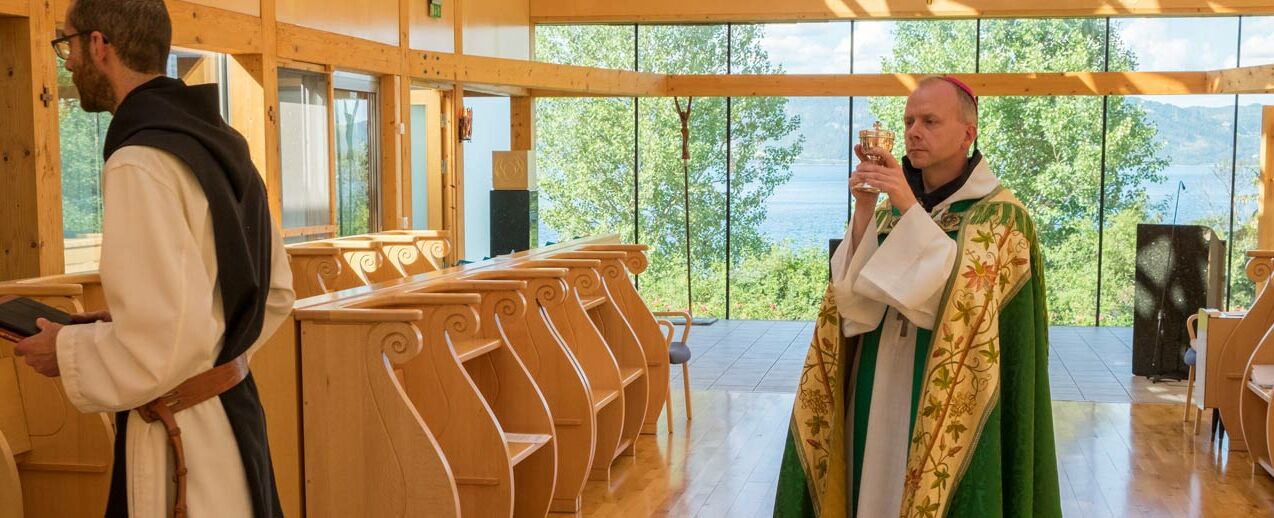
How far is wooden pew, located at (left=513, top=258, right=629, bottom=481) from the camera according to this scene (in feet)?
17.6

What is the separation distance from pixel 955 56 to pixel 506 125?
829 cm

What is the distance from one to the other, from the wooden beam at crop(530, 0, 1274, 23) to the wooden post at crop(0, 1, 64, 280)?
6.76 meters

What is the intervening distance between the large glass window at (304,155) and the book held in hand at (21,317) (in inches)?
216

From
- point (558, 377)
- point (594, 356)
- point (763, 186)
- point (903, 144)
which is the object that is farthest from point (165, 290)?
point (763, 186)

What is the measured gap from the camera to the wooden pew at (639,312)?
6.11 meters

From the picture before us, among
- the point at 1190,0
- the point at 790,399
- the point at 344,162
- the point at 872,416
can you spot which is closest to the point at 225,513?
the point at 872,416

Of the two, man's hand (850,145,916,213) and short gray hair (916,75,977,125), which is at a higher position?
short gray hair (916,75,977,125)

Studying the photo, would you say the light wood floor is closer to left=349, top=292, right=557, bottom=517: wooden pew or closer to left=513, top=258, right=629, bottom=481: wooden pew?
left=513, top=258, right=629, bottom=481: wooden pew

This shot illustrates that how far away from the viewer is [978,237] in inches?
103

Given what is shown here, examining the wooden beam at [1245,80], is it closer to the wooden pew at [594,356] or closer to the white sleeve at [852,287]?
the wooden pew at [594,356]

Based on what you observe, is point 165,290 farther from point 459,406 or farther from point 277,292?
→ point 459,406

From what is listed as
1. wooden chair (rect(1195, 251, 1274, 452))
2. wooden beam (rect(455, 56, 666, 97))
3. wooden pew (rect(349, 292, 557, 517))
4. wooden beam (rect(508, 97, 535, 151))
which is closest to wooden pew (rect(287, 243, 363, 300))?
wooden pew (rect(349, 292, 557, 517))

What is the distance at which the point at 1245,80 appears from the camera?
33.1 ft

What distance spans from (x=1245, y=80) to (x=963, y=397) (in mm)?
8765
